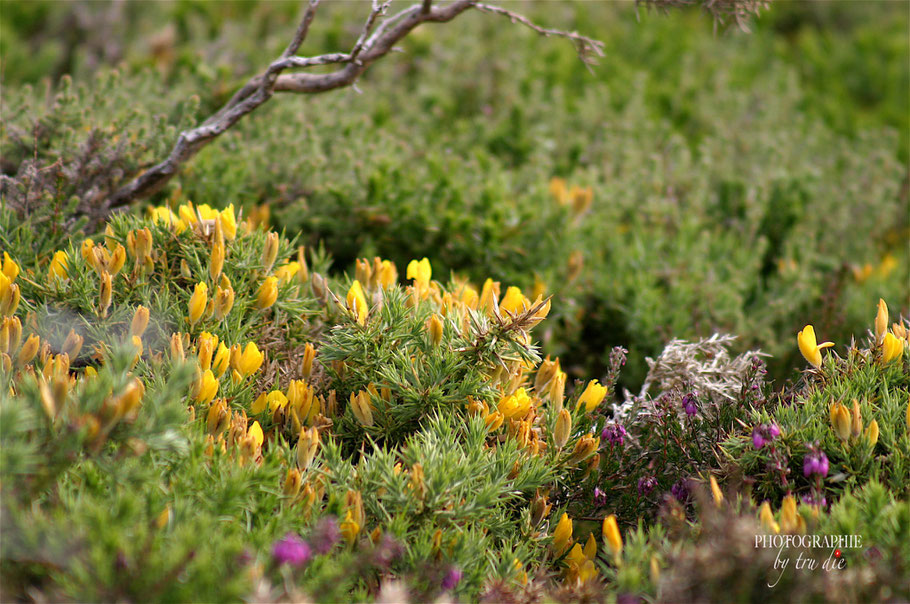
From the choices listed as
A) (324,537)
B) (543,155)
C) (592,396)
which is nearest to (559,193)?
(543,155)

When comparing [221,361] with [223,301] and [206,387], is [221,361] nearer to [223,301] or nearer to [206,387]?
[206,387]

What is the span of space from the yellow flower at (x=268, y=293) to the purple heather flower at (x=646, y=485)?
123cm

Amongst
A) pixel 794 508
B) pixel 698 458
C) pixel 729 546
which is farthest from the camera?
pixel 698 458

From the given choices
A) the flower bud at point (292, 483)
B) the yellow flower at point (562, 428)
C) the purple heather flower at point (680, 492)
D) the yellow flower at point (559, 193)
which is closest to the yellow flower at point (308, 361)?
the flower bud at point (292, 483)

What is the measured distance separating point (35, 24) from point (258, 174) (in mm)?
3701

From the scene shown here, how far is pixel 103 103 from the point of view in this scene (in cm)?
372

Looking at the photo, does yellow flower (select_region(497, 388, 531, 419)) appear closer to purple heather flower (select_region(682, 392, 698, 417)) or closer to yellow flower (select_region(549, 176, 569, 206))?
purple heather flower (select_region(682, 392, 698, 417))

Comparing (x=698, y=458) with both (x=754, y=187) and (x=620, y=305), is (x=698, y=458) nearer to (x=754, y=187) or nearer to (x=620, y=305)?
(x=620, y=305)

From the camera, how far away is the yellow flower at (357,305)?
2270 mm

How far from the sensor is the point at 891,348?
225 cm

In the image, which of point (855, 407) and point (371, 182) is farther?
point (371, 182)

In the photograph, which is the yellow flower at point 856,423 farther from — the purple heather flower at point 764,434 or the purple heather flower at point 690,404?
the purple heather flower at point 690,404

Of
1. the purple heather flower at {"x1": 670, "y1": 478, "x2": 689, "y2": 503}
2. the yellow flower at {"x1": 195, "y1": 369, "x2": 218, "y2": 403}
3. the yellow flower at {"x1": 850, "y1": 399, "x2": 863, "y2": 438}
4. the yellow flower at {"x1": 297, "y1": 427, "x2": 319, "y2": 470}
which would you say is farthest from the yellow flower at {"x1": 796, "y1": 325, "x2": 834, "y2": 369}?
the yellow flower at {"x1": 195, "y1": 369, "x2": 218, "y2": 403}

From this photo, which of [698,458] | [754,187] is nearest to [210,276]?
[698,458]
